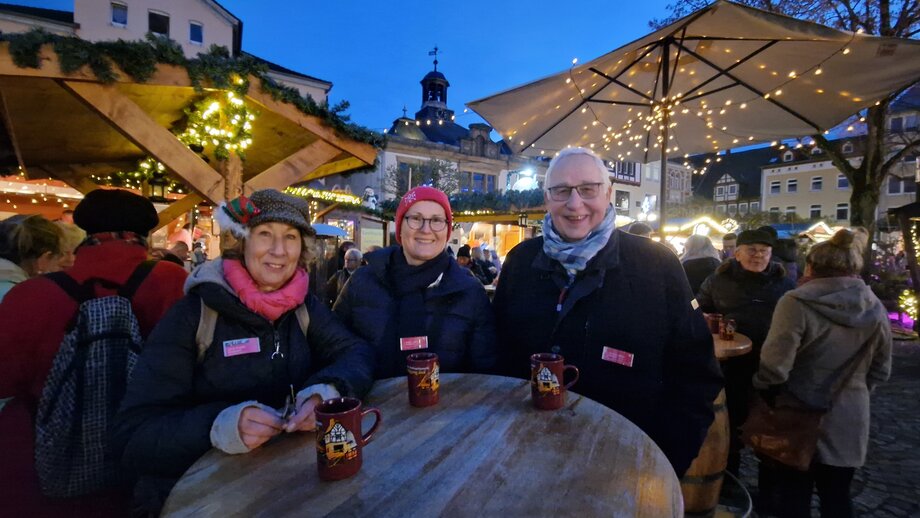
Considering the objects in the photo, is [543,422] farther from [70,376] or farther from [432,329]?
[70,376]

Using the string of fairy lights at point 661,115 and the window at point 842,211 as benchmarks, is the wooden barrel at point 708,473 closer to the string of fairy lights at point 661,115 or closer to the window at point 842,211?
the string of fairy lights at point 661,115

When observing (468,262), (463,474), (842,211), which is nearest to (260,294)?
(463,474)

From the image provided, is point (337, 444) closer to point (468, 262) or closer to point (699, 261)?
point (699, 261)

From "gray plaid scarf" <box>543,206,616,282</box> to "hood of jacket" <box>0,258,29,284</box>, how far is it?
9.12ft

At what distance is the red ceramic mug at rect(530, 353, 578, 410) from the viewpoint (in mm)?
1473

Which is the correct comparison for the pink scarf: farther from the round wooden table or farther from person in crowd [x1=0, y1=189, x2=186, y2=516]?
person in crowd [x1=0, y1=189, x2=186, y2=516]

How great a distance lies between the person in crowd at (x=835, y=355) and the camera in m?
2.56

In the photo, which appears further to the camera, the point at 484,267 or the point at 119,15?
the point at 119,15

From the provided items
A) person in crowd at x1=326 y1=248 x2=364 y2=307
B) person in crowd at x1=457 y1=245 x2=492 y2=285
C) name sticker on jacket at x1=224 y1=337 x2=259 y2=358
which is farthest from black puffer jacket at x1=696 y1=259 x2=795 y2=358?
person in crowd at x1=457 y1=245 x2=492 y2=285

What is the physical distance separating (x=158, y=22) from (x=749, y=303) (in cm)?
2441

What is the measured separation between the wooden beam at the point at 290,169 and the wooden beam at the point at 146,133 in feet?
1.29

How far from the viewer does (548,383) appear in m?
1.47

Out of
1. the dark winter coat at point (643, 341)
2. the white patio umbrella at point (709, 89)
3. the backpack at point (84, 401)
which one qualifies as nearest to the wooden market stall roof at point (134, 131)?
the white patio umbrella at point (709, 89)

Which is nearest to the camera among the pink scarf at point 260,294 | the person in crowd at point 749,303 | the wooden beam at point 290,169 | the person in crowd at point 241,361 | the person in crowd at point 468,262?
the person in crowd at point 241,361
